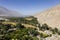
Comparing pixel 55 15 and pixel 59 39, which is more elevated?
pixel 55 15

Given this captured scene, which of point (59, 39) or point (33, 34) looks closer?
point (59, 39)

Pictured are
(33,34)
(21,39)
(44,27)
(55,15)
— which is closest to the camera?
(21,39)

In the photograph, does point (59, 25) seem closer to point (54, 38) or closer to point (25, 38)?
point (54, 38)

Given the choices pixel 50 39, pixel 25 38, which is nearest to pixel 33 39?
pixel 25 38

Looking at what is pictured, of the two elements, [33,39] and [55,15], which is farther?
[55,15]

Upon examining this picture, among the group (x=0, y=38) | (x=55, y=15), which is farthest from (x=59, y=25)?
(x=0, y=38)

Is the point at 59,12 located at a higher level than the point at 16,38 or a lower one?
higher

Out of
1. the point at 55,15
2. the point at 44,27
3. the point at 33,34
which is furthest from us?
the point at 55,15

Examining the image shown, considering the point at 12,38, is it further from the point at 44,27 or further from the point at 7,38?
the point at 44,27

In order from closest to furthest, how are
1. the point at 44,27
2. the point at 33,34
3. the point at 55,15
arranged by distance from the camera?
1. the point at 33,34
2. the point at 44,27
3. the point at 55,15
